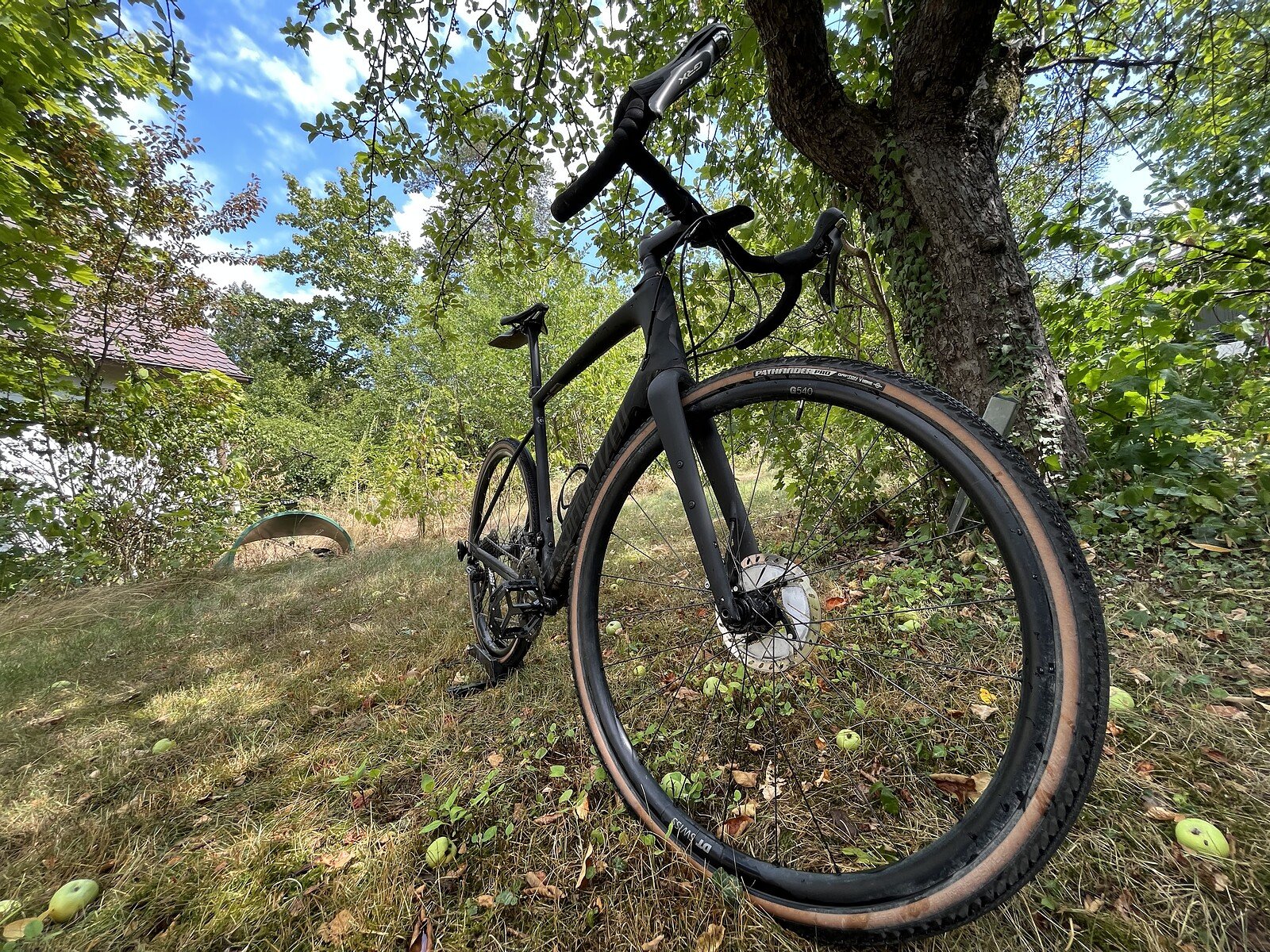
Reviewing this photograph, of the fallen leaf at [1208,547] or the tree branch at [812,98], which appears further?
the tree branch at [812,98]

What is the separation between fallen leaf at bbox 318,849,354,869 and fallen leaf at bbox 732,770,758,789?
0.94 metres

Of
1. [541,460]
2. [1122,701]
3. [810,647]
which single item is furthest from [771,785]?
[541,460]

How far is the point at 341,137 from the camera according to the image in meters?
2.52

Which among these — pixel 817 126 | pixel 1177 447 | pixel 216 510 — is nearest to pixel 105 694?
pixel 216 510

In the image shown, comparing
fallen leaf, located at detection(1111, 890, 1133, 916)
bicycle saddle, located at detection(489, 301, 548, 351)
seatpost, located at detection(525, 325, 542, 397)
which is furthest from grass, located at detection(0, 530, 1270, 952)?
bicycle saddle, located at detection(489, 301, 548, 351)

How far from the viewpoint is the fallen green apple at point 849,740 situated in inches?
42.7

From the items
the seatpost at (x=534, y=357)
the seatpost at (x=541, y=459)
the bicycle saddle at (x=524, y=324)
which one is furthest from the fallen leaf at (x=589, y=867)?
the bicycle saddle at (x=524, y=324)

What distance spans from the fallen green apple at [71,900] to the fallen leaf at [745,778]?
4.87ft

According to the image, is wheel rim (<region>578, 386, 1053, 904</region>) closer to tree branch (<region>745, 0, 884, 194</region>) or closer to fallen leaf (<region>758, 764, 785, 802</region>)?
fallen leaf (<region>758, 764, 785, 802</region>)

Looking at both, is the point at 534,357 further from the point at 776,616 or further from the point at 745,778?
→ the point at 745,778

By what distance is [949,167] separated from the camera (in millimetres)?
1954

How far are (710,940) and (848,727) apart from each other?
636mm

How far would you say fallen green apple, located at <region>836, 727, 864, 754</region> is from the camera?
108 cm

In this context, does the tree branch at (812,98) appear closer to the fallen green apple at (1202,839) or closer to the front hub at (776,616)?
the front hub at (776,616)
